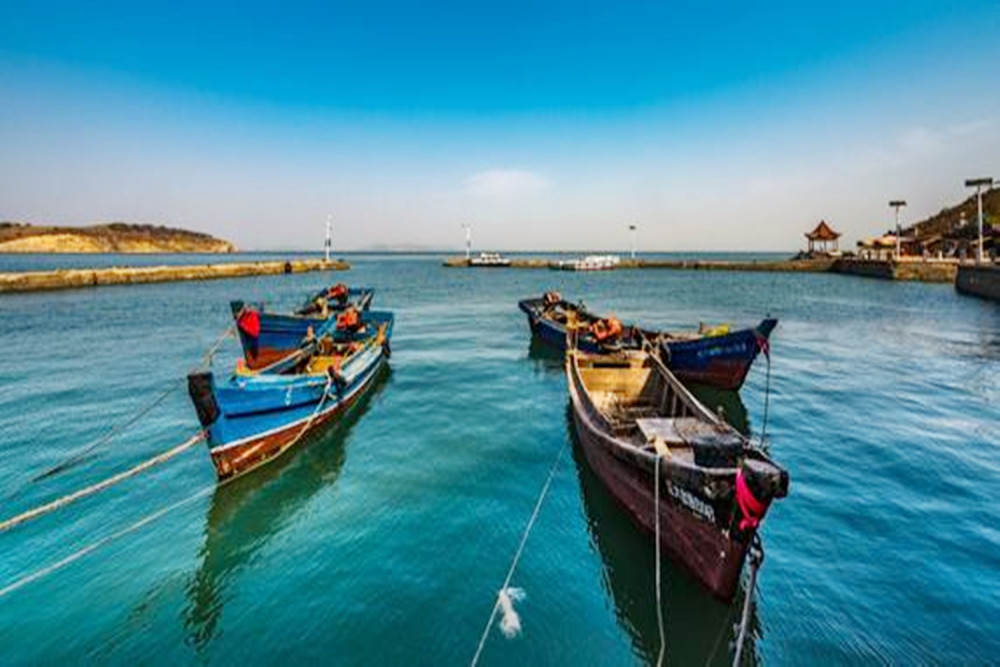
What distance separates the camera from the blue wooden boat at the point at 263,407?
10.9 m

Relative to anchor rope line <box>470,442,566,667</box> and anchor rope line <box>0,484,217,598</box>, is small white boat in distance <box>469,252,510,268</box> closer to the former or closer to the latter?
anchor rope line <box>470,442,566,667</box>

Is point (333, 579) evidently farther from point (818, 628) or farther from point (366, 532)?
point (818, 628)

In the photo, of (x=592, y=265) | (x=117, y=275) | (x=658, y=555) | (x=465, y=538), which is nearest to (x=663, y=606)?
(x=658, y=555)

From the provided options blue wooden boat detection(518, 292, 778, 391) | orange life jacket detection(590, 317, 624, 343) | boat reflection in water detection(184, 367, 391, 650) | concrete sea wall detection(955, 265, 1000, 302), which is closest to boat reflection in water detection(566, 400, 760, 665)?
boat reflection in water detection(184, 367, 391, 650)

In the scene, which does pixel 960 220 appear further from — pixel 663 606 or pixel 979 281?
pixel 663 606

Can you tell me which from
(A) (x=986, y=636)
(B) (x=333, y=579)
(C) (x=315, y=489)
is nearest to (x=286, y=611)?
(B) (x=333, y=579)

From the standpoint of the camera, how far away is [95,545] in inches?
365

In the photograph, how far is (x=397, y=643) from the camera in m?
6.93

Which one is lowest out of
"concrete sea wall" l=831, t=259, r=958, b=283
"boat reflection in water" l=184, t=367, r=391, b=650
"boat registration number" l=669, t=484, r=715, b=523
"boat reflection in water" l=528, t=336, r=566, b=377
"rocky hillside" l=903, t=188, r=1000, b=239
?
"boat reflection in water" l=184, t=367, r=391, b=650

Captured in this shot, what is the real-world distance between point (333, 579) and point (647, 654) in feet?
17.4

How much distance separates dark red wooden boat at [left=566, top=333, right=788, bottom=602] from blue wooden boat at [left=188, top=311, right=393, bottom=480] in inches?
307

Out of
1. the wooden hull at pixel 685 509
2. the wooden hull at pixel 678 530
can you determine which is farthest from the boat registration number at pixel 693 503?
the wooden hull at pixel 678 530

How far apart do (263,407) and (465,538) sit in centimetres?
639

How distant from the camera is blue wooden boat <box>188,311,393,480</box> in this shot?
35.6ft
